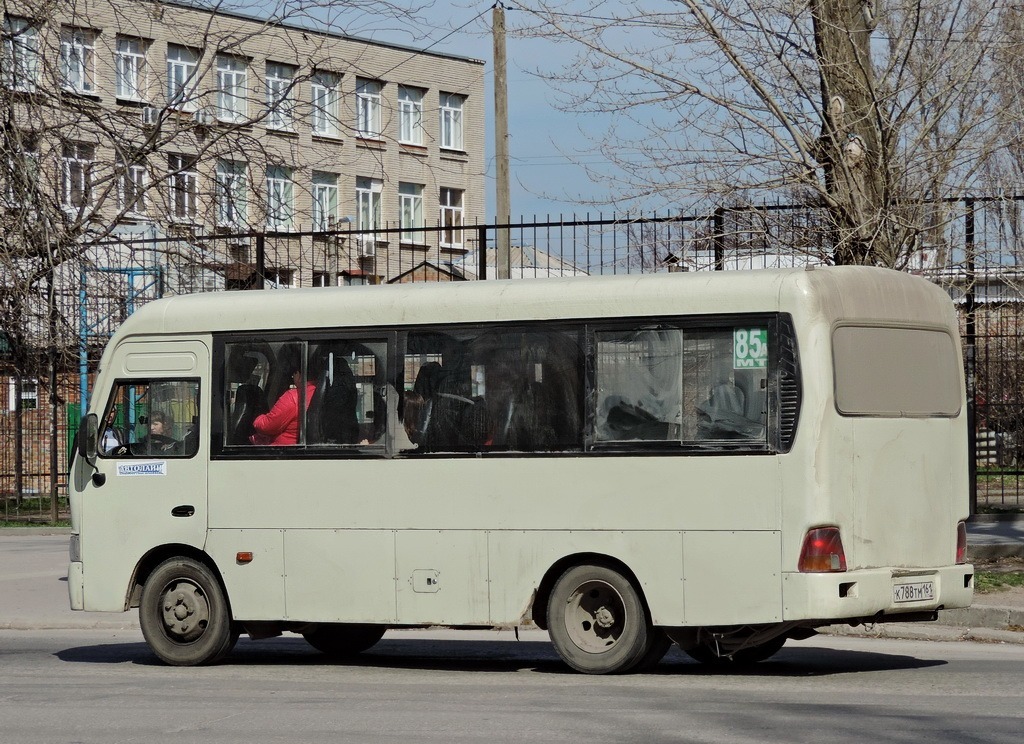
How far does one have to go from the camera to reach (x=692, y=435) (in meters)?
9.96

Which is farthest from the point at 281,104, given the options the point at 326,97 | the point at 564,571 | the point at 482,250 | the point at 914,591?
the point at 914,591

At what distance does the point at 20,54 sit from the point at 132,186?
164 cm

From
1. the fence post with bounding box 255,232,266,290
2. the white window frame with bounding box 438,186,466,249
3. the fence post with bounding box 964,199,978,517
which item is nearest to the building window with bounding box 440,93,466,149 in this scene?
the white window frame with bounding box 438,186,466,249

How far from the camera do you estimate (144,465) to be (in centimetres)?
1163

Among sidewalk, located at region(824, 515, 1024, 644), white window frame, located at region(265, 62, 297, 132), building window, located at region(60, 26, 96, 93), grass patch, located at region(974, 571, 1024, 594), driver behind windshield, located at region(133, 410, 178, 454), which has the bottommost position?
sidewalk, located at region(824, 515, 1024, 644)

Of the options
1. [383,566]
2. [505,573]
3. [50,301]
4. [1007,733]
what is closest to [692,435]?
[505,573]

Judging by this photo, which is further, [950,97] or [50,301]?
[50,301]

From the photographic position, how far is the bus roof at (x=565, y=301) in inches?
389

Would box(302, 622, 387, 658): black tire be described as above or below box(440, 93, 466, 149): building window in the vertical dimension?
below

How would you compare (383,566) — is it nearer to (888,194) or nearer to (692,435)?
(692,435)

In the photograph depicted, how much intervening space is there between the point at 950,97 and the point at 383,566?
7.26 metres

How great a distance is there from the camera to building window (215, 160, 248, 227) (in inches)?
631

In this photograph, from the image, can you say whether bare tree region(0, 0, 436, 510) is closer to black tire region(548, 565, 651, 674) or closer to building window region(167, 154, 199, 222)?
building window region(167, 154, 199, 222)

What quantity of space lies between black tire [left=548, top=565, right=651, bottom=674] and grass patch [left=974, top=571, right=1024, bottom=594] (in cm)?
481
